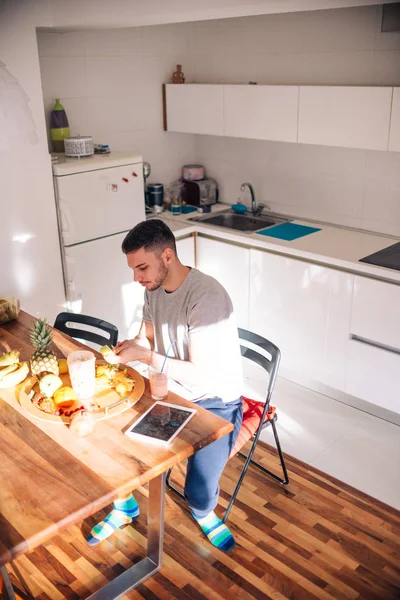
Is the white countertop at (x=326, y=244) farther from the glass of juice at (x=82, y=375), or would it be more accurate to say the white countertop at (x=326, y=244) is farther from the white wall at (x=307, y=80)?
the glass of juice at (x=82, y=375)

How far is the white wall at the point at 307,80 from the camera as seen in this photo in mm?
3668

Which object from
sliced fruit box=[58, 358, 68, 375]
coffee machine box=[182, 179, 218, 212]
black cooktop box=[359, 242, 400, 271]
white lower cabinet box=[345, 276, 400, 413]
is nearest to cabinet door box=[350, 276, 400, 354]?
white lower cabinet box=[345, 276, 400, 413]

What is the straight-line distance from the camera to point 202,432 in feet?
6.38

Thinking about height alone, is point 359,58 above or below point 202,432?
above

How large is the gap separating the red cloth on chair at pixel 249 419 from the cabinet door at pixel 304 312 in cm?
104

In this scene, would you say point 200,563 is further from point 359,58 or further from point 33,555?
point 359,58

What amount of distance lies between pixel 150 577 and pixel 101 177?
7.55 feet

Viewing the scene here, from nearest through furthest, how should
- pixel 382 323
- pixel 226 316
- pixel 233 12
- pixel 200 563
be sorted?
pixel 226 316 → pixel 200 563 → pixel 233 12 → pixel 382 323

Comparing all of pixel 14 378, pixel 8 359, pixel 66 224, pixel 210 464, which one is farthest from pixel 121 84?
pixel 210 464

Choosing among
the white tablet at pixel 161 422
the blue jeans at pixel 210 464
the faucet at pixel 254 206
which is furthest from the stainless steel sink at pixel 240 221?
the white tablet at pixel 161 422

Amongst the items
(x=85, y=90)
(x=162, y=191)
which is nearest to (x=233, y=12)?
(x=85, y=90)

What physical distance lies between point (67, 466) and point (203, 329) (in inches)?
28.1

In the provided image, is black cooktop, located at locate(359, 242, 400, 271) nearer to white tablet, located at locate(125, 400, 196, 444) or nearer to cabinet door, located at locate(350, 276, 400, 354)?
cabinet door, located at locate(350, 276, 400, 354)

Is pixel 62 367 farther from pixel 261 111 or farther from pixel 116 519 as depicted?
pixel 261 111
